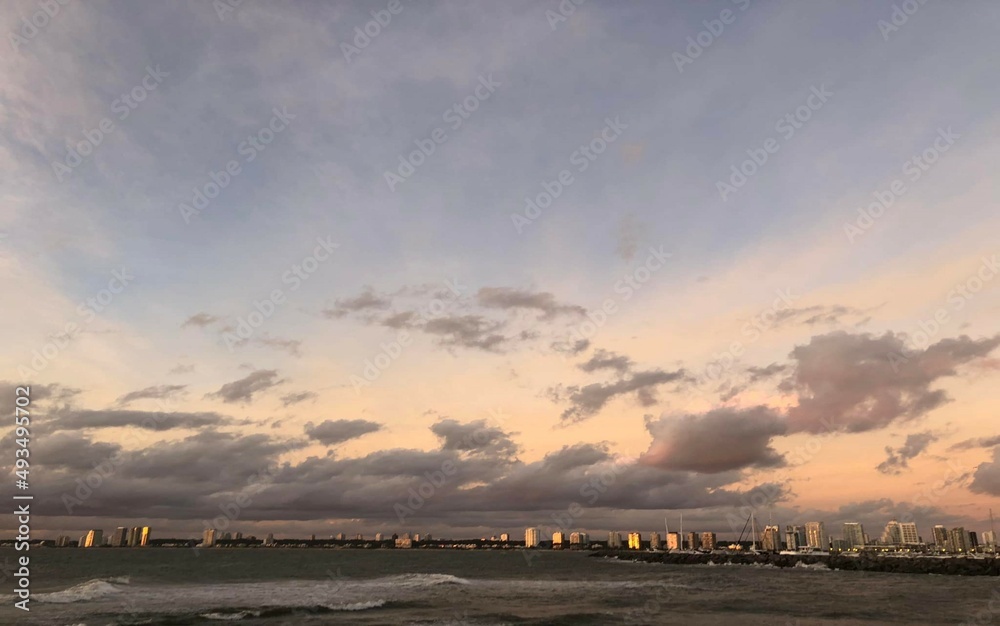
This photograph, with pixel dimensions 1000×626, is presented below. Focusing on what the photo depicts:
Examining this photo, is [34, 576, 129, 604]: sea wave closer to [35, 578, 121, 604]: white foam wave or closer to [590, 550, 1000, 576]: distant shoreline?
[35, 578, 121, 604]: white foam wave

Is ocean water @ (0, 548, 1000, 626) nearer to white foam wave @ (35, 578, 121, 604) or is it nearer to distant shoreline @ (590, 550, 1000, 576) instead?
white foam wave @ (35, 578, 121, 604)

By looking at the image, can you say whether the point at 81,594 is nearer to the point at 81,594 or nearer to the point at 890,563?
the point at 81,594

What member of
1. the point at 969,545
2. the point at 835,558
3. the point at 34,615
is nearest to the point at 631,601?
the point at 34,615

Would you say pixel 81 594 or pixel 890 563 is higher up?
pixel 81 594

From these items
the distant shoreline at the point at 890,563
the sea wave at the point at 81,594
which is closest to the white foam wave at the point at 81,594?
the sea wave at the point at 81,594

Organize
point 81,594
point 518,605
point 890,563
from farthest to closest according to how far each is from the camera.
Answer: point 890,563, point 81,594, point 518,605

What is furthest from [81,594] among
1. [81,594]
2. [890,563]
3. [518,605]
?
[890,563]

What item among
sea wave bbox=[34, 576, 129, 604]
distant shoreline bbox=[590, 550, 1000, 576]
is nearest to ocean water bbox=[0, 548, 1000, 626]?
sea wave bbox=[34, 576, 129, 604]

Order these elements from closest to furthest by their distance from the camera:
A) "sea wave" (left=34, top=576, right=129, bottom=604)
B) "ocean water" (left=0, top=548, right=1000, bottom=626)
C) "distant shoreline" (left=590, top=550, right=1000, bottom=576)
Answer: "ocean water" (left=0, top=548, right=1000, bottom=626) → "sea wave" (left=34, top=576, right=129, bottom=604) → "distant shoreline" (left=590, top=550, right=1000, bottom=576)

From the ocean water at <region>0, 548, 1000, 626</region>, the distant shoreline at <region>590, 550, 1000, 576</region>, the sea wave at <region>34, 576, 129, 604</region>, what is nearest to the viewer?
the ocean water at <region>0, 548, 1000, 626</region>

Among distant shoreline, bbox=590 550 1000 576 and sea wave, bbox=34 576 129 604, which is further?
distant shoreline, bbox=590 550 1000 576

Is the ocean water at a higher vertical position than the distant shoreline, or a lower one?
higher

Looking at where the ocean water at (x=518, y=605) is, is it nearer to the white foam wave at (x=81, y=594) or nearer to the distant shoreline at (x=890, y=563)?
the white foam wave at (x=81, y=594)

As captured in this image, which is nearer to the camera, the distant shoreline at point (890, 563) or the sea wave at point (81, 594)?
the sea wave at point (81, 594)
